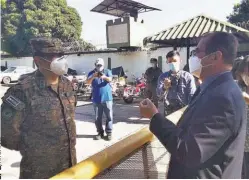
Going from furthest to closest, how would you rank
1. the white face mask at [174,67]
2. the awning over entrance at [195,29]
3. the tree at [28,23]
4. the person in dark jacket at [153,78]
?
the tree at [28,23] < the person in dark jacket at [153,78] < the awning over entrance at [195,29] < the white face mask at [174,67]

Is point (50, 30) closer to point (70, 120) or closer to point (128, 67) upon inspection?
point (128, 67)

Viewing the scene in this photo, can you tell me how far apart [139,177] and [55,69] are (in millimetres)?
999

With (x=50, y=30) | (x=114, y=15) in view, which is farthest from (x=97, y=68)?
(x=50, y=30)

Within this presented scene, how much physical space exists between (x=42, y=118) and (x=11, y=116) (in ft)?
0.68

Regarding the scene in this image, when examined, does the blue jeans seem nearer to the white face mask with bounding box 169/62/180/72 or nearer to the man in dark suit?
the white face mask with bounding box 169/62/180/72

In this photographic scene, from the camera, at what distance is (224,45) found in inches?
62.3

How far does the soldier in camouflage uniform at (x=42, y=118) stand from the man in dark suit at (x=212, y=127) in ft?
2.82

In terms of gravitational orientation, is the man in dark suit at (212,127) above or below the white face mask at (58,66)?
below

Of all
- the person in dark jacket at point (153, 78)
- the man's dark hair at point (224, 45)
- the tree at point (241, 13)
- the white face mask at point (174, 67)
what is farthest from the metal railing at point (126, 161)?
the tree at point (241, 13)

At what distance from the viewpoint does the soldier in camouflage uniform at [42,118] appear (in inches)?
81.4

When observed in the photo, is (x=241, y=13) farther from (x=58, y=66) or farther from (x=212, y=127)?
(x=212, y=127)

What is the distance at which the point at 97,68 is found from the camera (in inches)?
220

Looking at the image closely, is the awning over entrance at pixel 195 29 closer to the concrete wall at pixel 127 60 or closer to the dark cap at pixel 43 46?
the dark cap at pixel 43 46

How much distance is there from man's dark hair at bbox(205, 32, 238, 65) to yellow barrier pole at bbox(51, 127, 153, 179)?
2.30 feet
